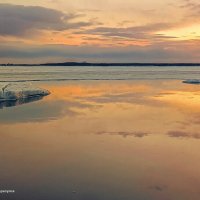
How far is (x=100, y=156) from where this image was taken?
10.8 metres

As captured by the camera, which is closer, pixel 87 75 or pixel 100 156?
pixel 100 156

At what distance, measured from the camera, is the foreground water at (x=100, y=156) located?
8.06m

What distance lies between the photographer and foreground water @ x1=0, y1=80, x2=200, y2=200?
8.06 meters

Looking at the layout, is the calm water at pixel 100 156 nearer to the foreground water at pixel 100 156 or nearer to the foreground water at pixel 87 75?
the foreground water at pixel 100 156

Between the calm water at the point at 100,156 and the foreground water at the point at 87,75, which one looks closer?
the calm water at the point at 100,156

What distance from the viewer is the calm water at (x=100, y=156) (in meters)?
8.06

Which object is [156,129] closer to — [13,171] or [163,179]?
[163,179]

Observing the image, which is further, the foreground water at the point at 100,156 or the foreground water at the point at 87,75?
the foreground water at the point at 87,75

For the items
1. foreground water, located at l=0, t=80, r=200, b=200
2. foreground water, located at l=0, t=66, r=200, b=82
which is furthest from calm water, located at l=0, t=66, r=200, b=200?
foreground water, located at l=0, t=66, r=200, b=82

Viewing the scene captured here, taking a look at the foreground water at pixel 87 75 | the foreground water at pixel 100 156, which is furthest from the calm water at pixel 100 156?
the foreground water at pixel 87 75

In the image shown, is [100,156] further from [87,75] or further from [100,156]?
[87,75]

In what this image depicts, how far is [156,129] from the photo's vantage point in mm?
15133

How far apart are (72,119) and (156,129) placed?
465cm

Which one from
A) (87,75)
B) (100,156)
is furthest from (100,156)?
(87,75)
